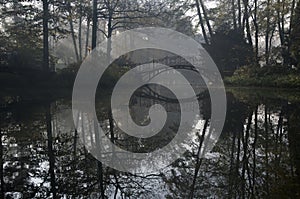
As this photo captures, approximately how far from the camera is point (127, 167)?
451 cm

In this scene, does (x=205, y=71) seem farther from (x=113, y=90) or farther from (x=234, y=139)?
(x=234, y=139)

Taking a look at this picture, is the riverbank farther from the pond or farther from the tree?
the pond

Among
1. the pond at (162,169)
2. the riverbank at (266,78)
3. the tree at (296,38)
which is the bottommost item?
the pond at (162,169)

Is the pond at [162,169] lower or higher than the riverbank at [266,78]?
lower

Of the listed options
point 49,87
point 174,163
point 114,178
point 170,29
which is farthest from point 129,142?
point 170,29

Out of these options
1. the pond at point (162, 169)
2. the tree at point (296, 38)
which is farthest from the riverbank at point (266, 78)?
the pond at point (162, 169)

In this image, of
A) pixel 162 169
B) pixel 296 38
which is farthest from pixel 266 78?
pixel 162 169

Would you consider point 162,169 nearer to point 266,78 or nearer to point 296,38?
point 266,78

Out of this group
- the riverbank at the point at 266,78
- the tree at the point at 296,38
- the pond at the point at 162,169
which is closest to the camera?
the pond at the point at 162,169

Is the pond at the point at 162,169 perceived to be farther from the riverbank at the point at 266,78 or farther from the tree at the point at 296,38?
the tree at the point at 296,38

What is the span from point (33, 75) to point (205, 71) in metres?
14.2

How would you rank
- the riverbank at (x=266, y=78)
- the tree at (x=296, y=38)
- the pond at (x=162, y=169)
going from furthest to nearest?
the tree at (x=296, y=38), the riverbank at (x=266, y=78), the pond at (x=162, y=169)

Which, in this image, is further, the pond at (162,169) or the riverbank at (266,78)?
the riverbank at (266,78)

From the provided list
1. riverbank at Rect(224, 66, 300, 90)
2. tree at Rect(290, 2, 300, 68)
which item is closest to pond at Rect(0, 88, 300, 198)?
riverbank at Rect(224, 66, 300, 90)
